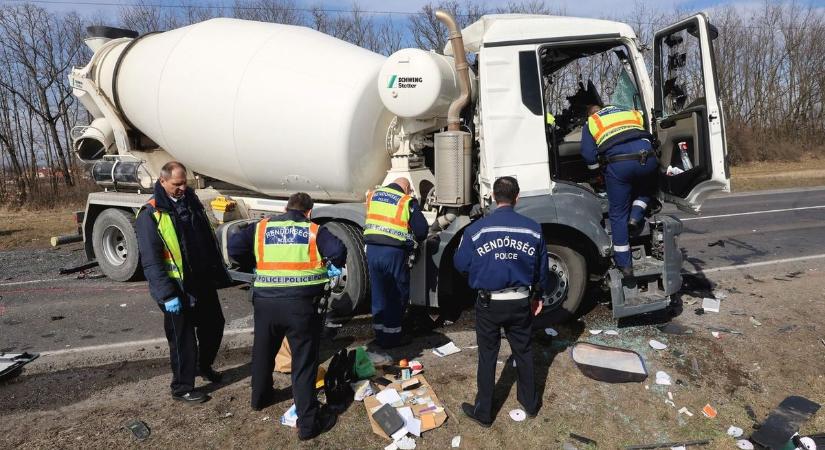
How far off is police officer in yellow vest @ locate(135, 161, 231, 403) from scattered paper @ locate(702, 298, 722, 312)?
14.7 feet

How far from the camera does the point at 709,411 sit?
3457mm

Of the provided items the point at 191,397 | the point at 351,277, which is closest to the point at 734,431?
the point at 351,277

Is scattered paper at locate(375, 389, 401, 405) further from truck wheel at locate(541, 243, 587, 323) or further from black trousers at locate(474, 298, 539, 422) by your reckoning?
truck wheel at locate(541, 243, 587, 323)

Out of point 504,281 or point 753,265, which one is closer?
point 504,281

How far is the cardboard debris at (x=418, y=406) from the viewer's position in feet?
10.9

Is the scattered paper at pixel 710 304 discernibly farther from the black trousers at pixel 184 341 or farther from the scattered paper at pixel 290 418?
the black trousers at pixel 184 341

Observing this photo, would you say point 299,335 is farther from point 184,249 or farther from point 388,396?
point 184,249

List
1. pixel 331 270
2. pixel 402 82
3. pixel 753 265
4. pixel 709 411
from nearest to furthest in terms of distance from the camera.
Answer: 1. pixel 709 411
2. pixel 331 270
3. pixel 402 82
4. pixel 753 265

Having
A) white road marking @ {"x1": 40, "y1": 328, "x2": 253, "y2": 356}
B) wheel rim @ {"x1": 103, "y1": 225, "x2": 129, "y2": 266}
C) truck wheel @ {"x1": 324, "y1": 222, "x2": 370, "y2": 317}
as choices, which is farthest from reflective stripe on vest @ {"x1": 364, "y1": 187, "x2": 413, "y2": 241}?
wheel rim @ {"x1": 103, "y1": 225, "x2": 129, "y2": 266}

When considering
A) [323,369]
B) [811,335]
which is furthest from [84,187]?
[811,335]

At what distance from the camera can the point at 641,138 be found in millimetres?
4574

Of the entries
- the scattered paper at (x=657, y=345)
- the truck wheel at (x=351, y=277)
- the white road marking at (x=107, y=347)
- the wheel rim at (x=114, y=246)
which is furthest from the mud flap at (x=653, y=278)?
the wheel rim at (x=114, y=246)

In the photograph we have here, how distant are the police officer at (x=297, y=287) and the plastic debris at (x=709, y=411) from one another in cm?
238

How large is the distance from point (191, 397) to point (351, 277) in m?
1.88
